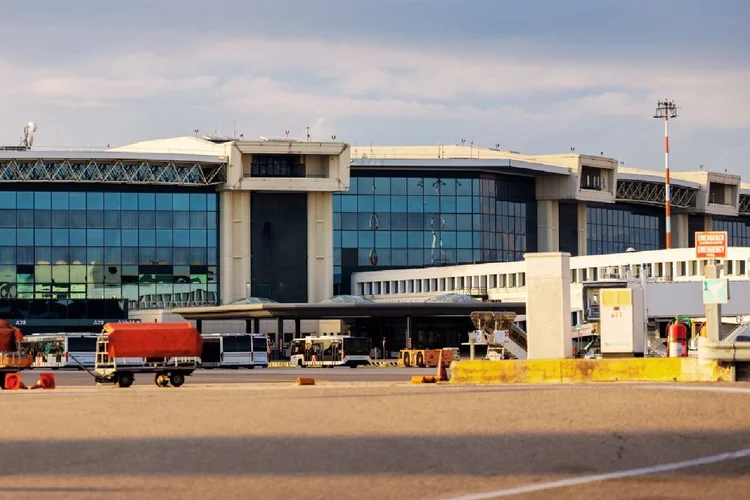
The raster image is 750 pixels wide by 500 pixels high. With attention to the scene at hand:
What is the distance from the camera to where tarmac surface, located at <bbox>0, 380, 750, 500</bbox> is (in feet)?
46.9

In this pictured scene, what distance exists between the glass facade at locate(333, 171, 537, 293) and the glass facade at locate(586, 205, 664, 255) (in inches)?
522

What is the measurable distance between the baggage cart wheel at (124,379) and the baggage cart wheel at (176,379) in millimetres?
1611

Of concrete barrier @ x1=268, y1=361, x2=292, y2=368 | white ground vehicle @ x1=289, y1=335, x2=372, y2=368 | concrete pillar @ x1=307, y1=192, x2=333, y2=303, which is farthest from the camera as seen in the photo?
concrete pillar @ x1=307, y1=192, x2=333, y2=303

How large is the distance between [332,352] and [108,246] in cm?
2864

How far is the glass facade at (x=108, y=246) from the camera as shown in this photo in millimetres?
120188

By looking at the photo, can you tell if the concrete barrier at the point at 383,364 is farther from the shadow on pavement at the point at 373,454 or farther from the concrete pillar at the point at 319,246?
the shadow on pavement at the point at 373,454

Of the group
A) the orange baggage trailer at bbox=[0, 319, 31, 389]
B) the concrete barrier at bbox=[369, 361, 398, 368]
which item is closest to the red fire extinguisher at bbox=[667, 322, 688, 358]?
the orange baggage trailer at bbox=[0, 319, 31, 389]

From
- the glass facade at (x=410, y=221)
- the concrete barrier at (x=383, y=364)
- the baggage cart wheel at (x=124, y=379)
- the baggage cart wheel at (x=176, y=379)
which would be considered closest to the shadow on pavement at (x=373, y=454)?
the baggage cart wheel at (x=176, y=379)

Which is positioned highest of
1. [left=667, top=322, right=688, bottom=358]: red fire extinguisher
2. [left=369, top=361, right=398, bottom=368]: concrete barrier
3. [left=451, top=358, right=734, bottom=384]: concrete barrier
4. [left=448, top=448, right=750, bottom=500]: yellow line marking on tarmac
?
[left=667, top=322, right=688, bottom=358]: red fire extinguisher

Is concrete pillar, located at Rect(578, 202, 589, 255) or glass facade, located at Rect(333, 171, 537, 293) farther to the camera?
concrete pillar, located at Rect(578, 202, 589, 255)

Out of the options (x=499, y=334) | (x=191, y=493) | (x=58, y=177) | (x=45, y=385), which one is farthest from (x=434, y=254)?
(x=191, y=493)

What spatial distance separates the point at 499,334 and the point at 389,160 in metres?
47.5

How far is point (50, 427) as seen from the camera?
22.7 m

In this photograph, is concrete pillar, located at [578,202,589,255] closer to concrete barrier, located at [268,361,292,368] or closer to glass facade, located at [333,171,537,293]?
glass facade, located at [333,171,537,293]
